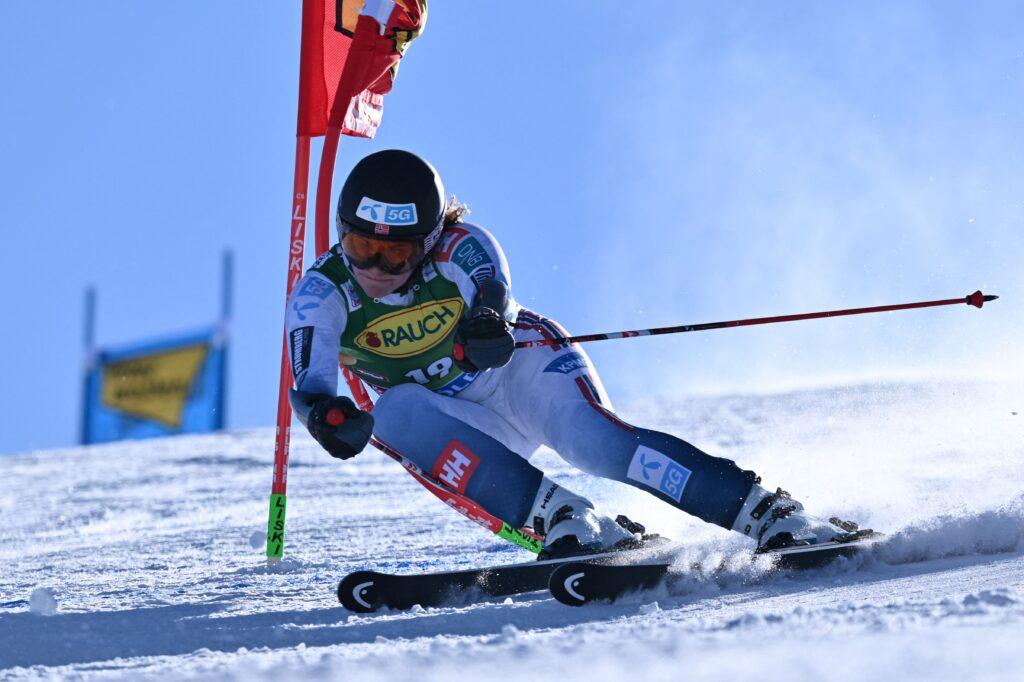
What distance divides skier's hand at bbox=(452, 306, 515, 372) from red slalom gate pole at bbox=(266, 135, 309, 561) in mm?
1080

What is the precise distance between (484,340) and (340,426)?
0.45 meters

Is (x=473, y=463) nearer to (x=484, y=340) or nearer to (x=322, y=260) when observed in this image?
(x=484, y=340)

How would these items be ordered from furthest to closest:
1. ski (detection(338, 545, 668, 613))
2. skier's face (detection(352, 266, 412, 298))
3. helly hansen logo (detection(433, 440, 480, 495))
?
skier's face (detection(352, 266, 412, 298)) < helly hansen logo (detection(433, 440, 480, 495)) < ski (detection(338, 545, 668, 613))

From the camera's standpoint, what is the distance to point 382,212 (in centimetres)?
352

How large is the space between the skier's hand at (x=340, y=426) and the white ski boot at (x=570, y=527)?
18.7 inches

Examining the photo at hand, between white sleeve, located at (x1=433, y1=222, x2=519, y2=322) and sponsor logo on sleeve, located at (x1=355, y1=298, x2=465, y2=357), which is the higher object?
white sleeve, located at (x1=433, y1=222, x2=519, y2=322)

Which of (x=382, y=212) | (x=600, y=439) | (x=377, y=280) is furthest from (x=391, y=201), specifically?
(x=600, y=439)

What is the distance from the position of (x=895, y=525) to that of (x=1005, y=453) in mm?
2083

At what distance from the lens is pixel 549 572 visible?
9.80 feet

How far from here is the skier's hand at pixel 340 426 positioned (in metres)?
3.19

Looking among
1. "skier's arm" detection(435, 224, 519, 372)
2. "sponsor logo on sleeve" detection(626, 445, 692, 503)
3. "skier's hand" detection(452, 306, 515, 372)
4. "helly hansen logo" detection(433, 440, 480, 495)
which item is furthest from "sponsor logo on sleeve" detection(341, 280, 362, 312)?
"sponsor logo on sleeve" detection(626, 445, 692, 503)

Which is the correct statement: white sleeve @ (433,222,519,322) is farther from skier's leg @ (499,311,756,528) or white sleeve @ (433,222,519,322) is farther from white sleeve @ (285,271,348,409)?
white sleeve @ (285,271,348,409)

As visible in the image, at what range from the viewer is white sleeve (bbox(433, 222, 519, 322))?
3.62 m

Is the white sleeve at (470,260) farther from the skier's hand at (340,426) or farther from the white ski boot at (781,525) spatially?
the white ski boot at (781,525)
